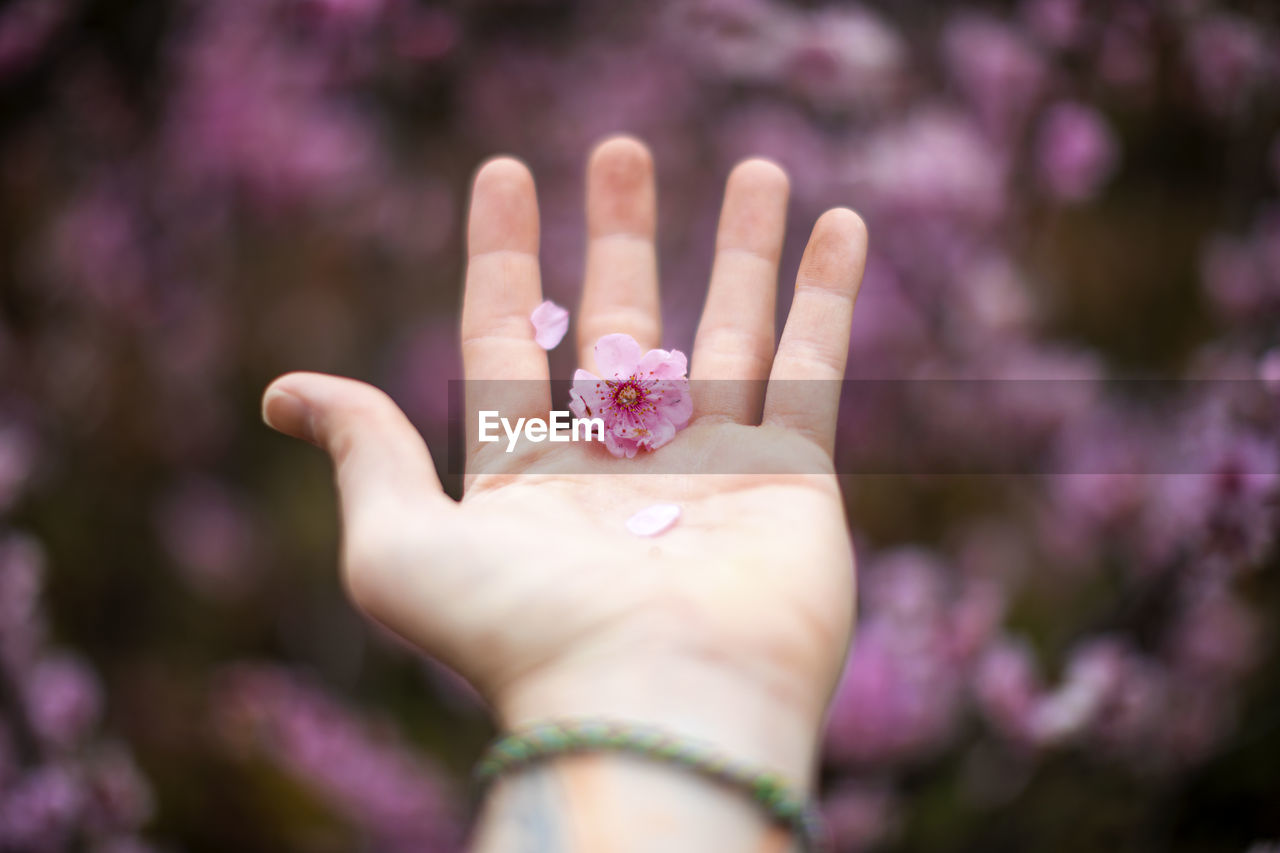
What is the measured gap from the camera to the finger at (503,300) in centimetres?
131

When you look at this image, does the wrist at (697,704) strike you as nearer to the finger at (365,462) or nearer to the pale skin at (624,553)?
the pale skin at (624,553)

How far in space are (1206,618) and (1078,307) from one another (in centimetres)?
134

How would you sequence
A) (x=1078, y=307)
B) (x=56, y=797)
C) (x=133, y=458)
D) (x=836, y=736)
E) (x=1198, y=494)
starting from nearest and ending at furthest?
(x=1198, y=494), (x=56, y=797), (x=836, y=736), (x=133, y=458), (x=1078, y=307)

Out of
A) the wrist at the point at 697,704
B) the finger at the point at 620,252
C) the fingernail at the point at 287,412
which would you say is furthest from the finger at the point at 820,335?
the fingernail at the point at 287,412

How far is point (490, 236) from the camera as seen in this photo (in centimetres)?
137

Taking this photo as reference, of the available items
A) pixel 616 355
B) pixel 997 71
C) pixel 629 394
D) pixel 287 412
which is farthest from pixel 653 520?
pixel 997 71

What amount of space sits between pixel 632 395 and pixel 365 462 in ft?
1.44

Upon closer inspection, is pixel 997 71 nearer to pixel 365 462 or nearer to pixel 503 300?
pixel 503 300

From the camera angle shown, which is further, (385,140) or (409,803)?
(385,140)

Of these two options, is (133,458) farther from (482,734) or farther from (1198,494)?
(1198,494)

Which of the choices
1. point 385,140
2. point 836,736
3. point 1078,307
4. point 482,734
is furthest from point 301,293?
point 1078,307

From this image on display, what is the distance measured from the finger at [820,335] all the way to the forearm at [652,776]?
438mm

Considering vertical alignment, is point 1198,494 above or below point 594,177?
below

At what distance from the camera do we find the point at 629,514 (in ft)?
3.85
